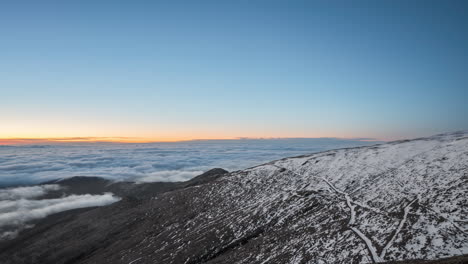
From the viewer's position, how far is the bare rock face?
960 inches

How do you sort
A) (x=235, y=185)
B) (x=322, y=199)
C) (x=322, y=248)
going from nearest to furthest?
(x=322, y=248) → (x=322, y=199) → (x=235, y=185)

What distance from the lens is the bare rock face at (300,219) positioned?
24.4 m

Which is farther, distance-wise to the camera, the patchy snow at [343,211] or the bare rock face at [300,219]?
the bare rock face at [300,219]

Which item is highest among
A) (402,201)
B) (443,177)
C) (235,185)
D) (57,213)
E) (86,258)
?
(443,177)

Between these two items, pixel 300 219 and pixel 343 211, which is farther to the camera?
pixel 300 219

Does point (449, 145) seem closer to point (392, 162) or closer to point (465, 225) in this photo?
point (392, 162)

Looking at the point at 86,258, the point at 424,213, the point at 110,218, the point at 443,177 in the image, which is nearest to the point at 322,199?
the point at 424,213

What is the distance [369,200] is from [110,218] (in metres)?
66.0

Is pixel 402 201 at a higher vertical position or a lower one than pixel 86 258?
higher

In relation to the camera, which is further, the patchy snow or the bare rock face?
the bare rock face

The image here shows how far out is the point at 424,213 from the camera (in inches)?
1064

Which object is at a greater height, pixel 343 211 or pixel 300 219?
pixel 343 211

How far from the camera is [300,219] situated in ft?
117

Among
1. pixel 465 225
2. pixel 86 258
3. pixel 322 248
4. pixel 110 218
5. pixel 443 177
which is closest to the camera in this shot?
pixel 465 225
